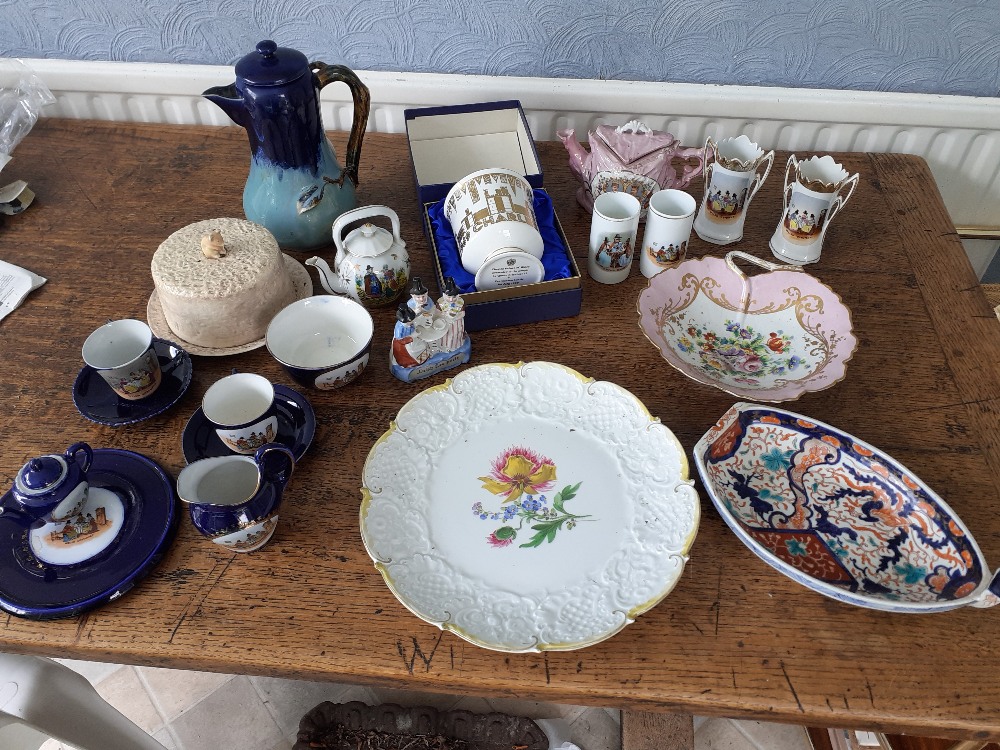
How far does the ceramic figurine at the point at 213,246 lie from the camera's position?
35.8 inches

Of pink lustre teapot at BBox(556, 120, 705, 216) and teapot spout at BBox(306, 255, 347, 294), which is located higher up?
pink lustre teapot at BBox(556, 120, 705, 216)

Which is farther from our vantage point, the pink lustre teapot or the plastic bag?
the plastic bag

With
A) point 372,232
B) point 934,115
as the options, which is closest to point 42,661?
point 372,232

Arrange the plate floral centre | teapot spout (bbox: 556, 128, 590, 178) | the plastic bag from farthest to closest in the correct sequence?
the plastic bag < teapot spout (bbox: 556, 128, 590, 178) < the plate floral centre

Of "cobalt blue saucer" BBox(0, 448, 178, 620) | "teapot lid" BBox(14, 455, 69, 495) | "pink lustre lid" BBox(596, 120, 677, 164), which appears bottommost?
"cobalt blue saucer" BBox(0, 448, 178, 620)

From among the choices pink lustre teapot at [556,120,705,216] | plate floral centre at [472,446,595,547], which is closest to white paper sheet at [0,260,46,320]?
plate floral centre at [472,446,595,547]

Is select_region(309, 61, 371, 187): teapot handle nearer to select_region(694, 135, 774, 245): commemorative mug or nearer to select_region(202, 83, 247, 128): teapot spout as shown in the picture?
select_region(202, 83, 247, 128): teapot spout

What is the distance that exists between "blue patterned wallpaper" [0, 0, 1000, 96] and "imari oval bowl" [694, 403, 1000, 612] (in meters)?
0.71

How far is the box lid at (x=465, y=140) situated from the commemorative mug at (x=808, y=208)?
403 millimetres

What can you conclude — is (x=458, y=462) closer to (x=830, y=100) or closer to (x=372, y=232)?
(x=372, y=232)

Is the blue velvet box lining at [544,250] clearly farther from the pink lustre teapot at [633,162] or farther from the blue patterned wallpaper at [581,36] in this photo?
the blue patterned wallpaper at [581,36]

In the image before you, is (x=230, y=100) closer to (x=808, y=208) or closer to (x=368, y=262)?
(x=368, y=262)

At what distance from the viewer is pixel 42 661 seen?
0.82 metres

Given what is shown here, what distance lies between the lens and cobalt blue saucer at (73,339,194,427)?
893mm
